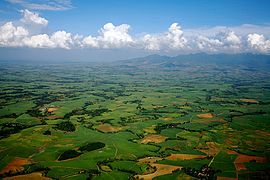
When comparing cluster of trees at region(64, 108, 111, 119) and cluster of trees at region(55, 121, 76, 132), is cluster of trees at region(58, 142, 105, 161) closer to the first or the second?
cluster of trees at region(55, 121, 76, 132)

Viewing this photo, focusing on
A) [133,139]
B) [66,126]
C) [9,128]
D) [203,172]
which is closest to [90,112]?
[66,126]

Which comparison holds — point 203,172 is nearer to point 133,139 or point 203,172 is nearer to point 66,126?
point 133,139

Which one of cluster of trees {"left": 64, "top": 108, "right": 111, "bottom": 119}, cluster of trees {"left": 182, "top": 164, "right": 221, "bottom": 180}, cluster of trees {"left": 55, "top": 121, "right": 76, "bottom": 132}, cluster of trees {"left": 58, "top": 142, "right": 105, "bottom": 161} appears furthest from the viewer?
cluster of trees {"left": 64, "top": 108, "right": 111, "bottom": 119}

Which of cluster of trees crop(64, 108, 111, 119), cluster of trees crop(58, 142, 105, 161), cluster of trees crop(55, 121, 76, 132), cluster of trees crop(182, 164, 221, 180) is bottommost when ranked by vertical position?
cluster of trees crop(64, 108, 111, 119)

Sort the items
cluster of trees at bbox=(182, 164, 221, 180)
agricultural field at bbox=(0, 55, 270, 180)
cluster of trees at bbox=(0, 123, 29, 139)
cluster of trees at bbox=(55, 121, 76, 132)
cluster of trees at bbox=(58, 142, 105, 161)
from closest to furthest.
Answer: cluster of trees at bbox=(182, 164, 221, 180) < agricultural field at bbox=(0, 55, 270, 180) < cluster of trees at bbox=(58, 142, 105, 161) < cluster of trees at bbox=(0, 123, 29, 139) < cluster of trees at bbox=(55, 121, 76, 132)

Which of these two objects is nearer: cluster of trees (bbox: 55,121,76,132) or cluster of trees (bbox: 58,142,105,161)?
cluster of trees (bbox: 58,142,105,161)

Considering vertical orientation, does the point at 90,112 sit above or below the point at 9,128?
below

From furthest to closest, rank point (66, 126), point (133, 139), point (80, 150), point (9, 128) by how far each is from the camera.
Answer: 1. point (66, 126)
2. point (9, 128)
3. point (133, 139)
4. point (80, 150)

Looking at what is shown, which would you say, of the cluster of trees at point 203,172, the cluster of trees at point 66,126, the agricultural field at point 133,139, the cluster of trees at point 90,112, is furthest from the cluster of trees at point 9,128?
→ the cluster of trees at point 203,172

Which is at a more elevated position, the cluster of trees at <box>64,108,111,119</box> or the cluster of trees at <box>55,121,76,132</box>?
the cluster of trees at <box>55,121,76,132</box>

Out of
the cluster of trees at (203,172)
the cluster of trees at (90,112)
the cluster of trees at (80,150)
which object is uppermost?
the cluster of trees at (203,172)

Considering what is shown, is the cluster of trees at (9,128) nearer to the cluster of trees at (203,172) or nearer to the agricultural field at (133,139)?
the agricultural field at (133,139)

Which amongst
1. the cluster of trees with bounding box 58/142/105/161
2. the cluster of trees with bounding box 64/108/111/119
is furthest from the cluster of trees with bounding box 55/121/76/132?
the cluster of trees with bounding box 58/142/105/161

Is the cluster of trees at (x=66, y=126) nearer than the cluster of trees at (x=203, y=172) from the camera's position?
No
